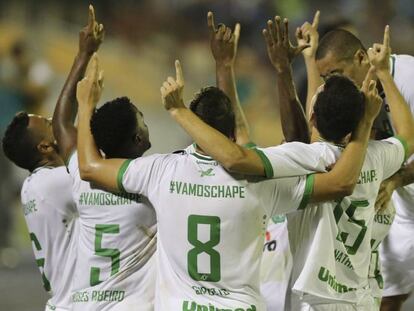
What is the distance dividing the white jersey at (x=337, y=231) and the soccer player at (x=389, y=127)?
47 cm

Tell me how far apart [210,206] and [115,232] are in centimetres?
65

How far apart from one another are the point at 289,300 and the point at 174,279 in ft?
2.38

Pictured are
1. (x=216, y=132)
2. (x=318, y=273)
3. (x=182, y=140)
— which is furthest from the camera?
(x=182, y=140)

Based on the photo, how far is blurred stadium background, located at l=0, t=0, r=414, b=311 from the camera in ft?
46.6

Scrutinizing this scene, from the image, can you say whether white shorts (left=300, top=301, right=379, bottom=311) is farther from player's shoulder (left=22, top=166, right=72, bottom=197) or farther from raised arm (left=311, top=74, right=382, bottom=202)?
player's shoulder (left=22, top=166, right=72, bottom=197)

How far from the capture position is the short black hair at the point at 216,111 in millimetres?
4656

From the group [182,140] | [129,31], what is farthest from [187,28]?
[182,140]

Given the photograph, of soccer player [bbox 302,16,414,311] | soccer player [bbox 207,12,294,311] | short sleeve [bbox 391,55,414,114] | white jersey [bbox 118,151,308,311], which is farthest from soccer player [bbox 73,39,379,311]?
short sleeve [bbox 391,55,414,114]

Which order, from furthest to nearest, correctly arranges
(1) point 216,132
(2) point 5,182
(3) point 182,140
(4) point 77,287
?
(3) point 182,140 → (2) point 5,182 → (4) point 77,287 → (1) point 216,132

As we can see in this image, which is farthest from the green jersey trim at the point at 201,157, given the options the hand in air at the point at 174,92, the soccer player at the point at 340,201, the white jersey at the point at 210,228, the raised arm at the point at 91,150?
the raised arm at the point at 91,150

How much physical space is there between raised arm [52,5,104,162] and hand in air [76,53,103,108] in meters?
0.23

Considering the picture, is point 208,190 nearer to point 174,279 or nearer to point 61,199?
point 174,279

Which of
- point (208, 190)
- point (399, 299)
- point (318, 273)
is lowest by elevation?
point (399, 299)

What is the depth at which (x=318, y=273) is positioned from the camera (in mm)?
4844
